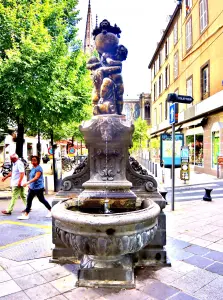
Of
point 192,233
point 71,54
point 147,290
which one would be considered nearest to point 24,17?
point 71,54

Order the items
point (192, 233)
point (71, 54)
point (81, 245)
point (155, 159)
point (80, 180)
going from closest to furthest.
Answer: point (81, 245)
point (80, 180)
point (192, 233)
point (71, 54)
point (155, 159)

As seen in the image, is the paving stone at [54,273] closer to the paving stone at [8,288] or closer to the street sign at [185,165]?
the paving stone at [8,288]

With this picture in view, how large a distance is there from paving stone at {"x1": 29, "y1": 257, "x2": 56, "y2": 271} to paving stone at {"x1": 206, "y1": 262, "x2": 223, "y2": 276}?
226cm

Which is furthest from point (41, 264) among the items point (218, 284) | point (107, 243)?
point (218, 284)

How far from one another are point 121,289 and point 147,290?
0.31 m

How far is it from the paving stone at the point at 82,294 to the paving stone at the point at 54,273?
0.45 meters

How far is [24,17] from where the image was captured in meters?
9.95

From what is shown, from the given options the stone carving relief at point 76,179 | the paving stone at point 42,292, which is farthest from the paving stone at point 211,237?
the paving stone at point 42,292

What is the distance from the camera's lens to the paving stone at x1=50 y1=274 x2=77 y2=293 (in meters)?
3.15

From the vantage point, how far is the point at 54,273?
355cm

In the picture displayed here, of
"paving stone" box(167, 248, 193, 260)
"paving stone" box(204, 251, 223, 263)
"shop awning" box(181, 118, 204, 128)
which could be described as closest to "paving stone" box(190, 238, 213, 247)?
"paving stone" box(204, 251, 223, 263)

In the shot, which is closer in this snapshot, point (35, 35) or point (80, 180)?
point (80, 180)

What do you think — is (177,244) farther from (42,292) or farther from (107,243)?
(42,292)

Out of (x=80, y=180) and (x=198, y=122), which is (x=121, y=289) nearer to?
(x=80, y=180)
